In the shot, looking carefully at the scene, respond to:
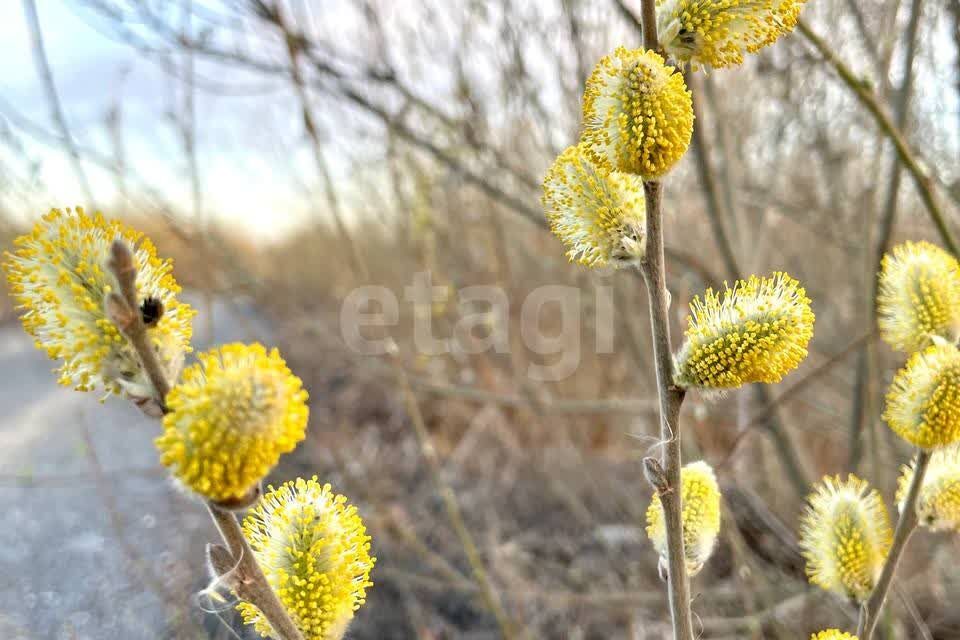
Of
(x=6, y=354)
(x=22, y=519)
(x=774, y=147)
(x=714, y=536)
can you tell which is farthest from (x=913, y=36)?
(x=6, y=354)

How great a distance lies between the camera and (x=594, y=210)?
644 mm

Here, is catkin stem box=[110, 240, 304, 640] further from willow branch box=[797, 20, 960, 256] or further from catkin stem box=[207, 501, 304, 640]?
willow branch box=[797, 20, 960, 256]

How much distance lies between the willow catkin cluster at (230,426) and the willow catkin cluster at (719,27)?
409mm

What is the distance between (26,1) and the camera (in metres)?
1.29

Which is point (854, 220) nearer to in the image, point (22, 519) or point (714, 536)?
point (714, 536)

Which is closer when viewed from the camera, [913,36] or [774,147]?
[913,36]

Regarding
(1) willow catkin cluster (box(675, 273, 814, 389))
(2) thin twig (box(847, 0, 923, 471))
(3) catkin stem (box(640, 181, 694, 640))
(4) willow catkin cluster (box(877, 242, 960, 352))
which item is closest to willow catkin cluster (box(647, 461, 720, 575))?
(3) catkin stem (box(640, 181, 694, 640))

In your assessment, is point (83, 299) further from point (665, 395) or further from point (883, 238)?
point (883, 238)

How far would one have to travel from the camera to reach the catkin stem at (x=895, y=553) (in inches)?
27.6

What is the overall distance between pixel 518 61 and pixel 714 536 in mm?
1571

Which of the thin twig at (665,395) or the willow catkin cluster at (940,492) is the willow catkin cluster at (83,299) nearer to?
the thin twig at (665,395)

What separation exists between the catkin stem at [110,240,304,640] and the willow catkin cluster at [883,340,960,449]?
53cm

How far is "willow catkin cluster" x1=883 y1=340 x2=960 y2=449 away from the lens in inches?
24.3

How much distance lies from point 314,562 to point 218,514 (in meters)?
0.12
